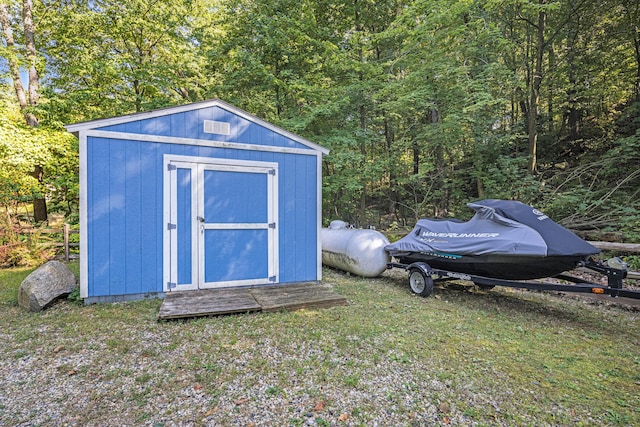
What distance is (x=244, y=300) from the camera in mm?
4602

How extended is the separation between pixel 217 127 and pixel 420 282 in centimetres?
440

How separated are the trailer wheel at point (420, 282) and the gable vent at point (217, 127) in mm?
4068

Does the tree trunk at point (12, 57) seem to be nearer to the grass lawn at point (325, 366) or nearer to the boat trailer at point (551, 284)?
the grass lawn at point (325, 366)

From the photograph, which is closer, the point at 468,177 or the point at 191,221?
the point at 191,221

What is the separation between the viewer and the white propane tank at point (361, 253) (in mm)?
A: 6672

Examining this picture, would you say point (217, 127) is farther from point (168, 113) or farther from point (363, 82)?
point (363, 82)

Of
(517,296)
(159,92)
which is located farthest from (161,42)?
(517,296)

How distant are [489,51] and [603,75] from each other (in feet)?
14.4

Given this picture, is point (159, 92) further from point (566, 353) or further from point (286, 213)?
point (566, 353)

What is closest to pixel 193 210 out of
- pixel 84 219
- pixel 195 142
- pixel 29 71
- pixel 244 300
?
pixel 195 142

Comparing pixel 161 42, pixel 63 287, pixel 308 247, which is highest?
pixel 161 42

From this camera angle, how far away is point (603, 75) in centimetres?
1030

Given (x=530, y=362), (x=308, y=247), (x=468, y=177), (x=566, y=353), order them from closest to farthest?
1. (x=530, y=362)
2. (x=566, y=353)
3. (x=308, y=247)
4. (x=468, y=177)

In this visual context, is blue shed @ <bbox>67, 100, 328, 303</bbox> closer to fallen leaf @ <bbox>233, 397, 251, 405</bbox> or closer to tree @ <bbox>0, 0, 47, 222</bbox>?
fallen leaf @ <bbox>233, 397, 251, 405</bbox>
